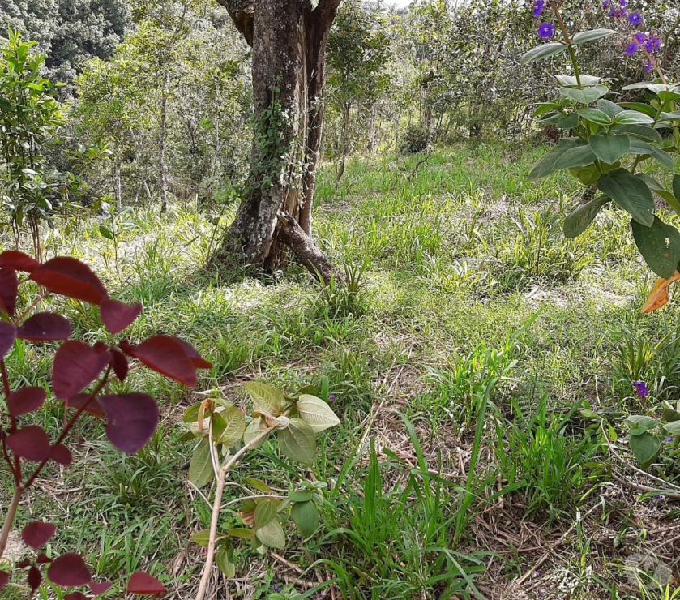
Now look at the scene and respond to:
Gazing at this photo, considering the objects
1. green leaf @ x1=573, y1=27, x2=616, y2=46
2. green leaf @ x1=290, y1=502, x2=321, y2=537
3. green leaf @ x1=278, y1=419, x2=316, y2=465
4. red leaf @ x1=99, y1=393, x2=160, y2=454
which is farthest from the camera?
green leaf @ x1=573, y1=27, x2=616, y2=46

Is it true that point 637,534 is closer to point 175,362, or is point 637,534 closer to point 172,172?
point 175,362

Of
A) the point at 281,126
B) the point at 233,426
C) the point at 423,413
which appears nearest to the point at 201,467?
the point at 233,426

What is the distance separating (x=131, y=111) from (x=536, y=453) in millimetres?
13455

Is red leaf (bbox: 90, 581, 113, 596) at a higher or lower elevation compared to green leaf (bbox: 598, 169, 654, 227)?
lower

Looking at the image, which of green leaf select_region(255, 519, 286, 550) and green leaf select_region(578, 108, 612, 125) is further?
green leaf select_region(578, 108, 612, 125)

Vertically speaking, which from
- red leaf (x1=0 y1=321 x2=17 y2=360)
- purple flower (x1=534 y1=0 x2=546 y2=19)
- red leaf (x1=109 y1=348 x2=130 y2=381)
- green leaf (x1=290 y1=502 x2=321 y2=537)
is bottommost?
green leaf (x1=290 y1=502 x2=321 y2=537)

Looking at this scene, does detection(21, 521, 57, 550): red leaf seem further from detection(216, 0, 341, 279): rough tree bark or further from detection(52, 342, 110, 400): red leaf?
detection(216, 0, 341, 279): rough tree bark

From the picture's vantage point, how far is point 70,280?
16.1 inches

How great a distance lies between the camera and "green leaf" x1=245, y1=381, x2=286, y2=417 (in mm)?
743

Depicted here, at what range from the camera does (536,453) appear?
1.54 meters

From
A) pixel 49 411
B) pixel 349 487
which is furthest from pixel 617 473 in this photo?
pixel 49 411

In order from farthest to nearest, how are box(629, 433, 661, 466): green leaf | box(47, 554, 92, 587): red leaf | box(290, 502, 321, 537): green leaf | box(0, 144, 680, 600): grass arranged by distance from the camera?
box(0, 144, 680, 600): grass < box(629, 433, 661, 466): green leaf < box(290, 502, 321, 537): green leaf < box(47, 554, 92, 587): red leaf

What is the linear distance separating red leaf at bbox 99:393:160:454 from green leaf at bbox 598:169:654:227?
0.92 metres

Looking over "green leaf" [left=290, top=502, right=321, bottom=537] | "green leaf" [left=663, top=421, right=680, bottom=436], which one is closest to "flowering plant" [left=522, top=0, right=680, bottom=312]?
"green leaf" [left=663, top=421, right=680, bottom=436]
